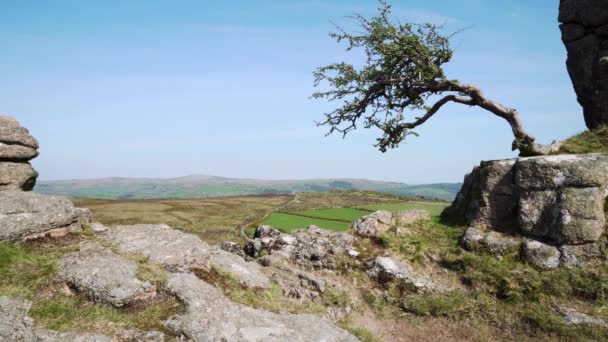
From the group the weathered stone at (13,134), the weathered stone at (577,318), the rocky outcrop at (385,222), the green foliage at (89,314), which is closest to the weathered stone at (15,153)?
the weathered stone at (13,134)

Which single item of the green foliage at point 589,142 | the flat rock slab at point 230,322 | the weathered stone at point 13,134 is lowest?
the flat rock slab at point 230,322

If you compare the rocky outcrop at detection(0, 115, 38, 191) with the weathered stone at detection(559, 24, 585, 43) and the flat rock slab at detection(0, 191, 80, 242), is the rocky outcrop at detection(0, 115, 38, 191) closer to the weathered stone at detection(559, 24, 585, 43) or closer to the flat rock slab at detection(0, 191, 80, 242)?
the flat rock slab at detection(0, 191, 80, 242)

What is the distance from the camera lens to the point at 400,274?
56.2 feet

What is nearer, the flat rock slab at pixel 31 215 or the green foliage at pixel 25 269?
the green foliage at pixel 25 269

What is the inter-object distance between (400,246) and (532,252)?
19.2 feet

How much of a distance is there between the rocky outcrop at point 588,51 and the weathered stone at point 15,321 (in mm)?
29149

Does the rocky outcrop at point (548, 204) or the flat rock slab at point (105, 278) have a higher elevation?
the rocky outcrop at point (548, 204)

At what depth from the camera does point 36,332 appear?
9422 mm

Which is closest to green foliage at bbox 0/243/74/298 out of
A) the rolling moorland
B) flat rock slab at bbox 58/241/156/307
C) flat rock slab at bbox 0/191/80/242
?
the rolling moorland

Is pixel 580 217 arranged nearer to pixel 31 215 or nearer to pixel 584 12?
pixel 584 12

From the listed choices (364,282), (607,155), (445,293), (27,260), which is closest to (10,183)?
(27,260)

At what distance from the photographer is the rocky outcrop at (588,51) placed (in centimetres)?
2248

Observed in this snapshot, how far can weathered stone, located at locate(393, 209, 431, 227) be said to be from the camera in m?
21.5

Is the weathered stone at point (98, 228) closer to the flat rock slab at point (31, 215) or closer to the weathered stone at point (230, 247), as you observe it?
the flat rock slab at point (31, 215)
